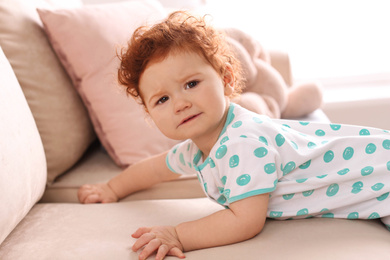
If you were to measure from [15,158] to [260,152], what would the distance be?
0.53 metres

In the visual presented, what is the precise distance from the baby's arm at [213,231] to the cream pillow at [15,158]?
282 mm

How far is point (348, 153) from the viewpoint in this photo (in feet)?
3.41

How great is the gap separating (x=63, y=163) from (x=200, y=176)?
518mm

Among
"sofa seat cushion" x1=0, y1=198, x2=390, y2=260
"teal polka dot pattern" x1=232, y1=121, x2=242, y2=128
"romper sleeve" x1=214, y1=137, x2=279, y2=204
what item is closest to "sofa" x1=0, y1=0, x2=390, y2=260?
"sofa seat cushion" x1=0, y1=198, x2=390, y2=260

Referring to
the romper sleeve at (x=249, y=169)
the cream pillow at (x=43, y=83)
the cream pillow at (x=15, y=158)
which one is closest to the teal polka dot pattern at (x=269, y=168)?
the romper sleeve at (x=249, y=169)

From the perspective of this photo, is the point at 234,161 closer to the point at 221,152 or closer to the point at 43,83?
the point at 221,152

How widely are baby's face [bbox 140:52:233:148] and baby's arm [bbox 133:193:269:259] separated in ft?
0.63

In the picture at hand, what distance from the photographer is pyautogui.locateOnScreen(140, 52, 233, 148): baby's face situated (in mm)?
1004

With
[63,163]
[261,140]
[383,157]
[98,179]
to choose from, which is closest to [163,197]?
[98,179]

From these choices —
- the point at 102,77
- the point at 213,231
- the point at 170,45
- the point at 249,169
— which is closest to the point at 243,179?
the point at 249,169

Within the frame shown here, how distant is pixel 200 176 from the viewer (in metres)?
1.09

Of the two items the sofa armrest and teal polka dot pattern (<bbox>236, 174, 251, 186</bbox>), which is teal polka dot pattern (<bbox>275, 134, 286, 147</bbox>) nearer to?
teal polka dot pattern (<bbox>236, 174, 251, 186</bbox>)

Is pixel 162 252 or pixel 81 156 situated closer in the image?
pixel 162 252

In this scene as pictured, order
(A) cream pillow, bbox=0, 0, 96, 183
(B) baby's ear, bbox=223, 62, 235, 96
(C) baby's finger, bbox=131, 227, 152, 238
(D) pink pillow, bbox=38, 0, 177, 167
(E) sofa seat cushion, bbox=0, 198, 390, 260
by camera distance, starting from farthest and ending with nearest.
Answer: (D) pink pillow, bbox=38, 0, 177, 167
(A) cream pillow, bbox=0, 0, 96, 183
(B) baby's ear, bbox=223, 62, 235, 96
(C) baby's finger, bbox=131, 227, 152, 238
(E) sofa seat cushion, bbox=0, 198, 390, 260
